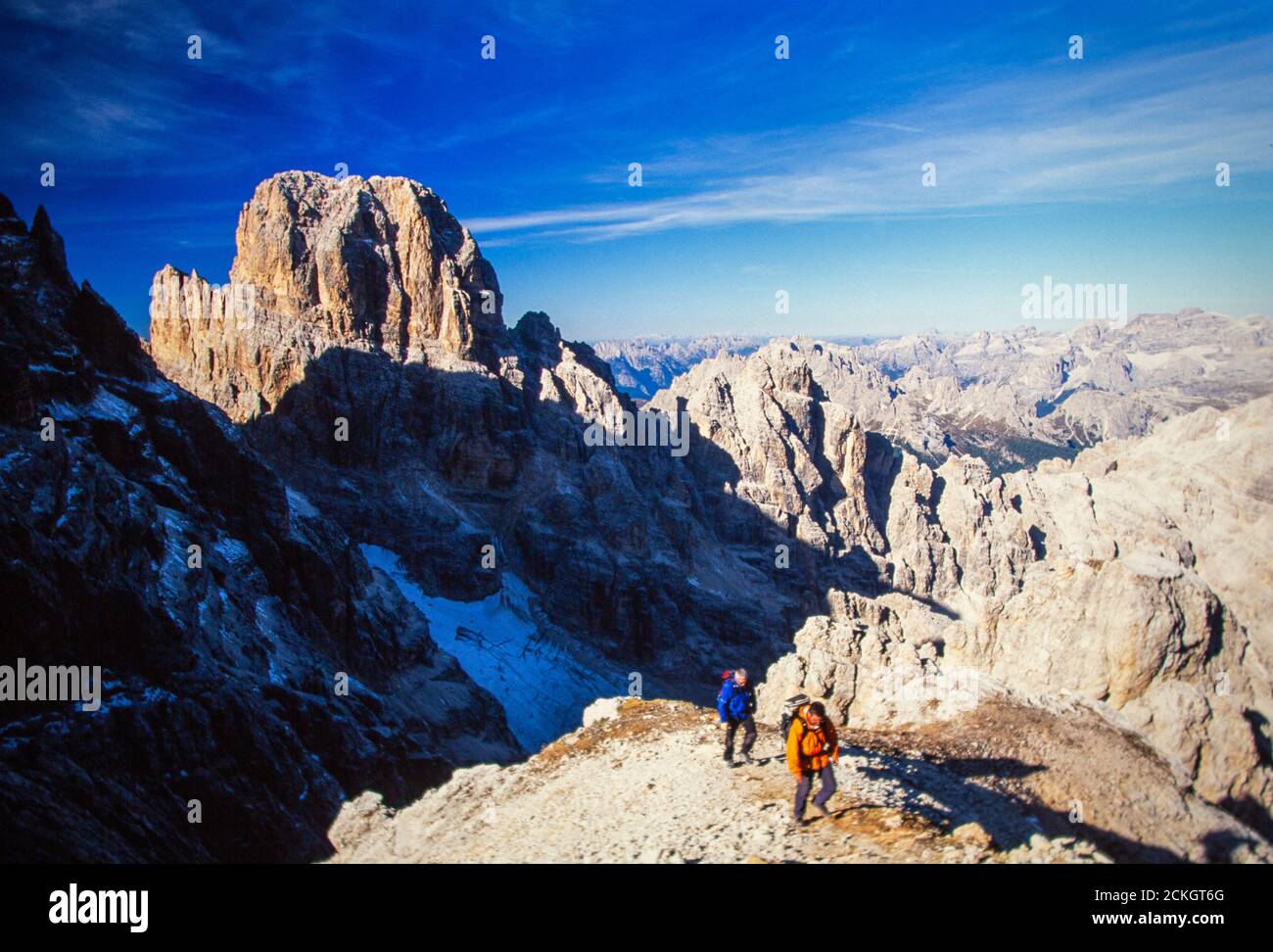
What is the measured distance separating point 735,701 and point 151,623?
25930mm

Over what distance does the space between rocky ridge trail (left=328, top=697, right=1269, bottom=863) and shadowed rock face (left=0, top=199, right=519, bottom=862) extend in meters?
5.58

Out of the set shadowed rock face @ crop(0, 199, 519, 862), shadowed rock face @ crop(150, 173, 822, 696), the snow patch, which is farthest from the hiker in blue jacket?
shadowed rock face @ crop(150, 173, 822, 696)

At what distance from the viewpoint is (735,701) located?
711 inches

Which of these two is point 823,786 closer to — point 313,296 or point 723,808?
point 723,808

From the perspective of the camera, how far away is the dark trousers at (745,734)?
61.2 ft

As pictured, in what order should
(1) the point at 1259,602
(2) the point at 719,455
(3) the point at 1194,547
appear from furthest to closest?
(2) the point at 719,455
(3) the point at 1194,547
(1) the point at 1259,602

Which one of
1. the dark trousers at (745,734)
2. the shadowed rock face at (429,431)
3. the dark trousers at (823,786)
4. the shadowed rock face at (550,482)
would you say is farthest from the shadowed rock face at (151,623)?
the shadowed rock face at (550,482)

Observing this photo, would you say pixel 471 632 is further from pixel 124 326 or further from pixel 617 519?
pixel 124 326

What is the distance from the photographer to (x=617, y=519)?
107 meters

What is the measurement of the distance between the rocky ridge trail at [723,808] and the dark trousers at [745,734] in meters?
0.47

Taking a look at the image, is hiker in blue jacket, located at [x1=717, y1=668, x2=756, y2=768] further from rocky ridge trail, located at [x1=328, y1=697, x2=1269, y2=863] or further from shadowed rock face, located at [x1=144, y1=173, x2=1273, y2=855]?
shadowed rock face, located at [x1=144, y1=173, x2=1273, y2=855]
